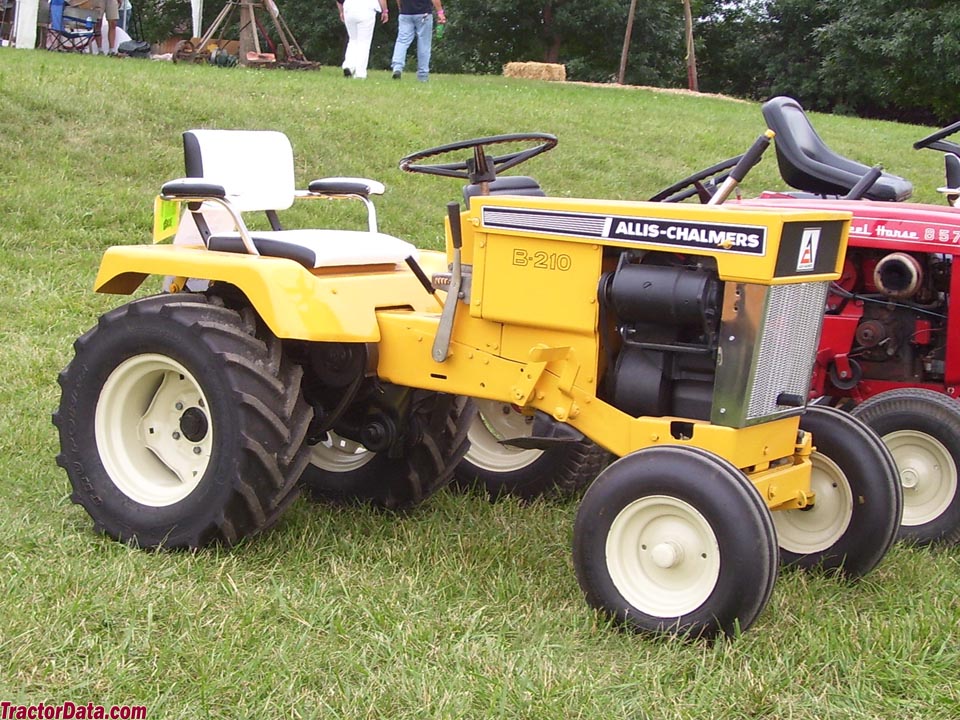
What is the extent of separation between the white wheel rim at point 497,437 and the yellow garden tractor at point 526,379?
0.36 meters

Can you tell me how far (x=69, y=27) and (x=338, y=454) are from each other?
1535cm

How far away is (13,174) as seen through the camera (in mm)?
9359

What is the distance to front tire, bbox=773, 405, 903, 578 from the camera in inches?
147

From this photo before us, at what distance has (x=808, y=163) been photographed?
548 cm

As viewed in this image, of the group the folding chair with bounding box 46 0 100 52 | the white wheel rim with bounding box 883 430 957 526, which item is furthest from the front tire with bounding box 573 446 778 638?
the folding chair with bounding box 46 0 100 52

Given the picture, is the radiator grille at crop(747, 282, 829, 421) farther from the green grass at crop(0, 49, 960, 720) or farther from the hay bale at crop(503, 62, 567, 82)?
the hay bale at crop(503, 62, 567, 82)

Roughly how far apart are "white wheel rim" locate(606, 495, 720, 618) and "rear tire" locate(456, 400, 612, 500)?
1.24 metres

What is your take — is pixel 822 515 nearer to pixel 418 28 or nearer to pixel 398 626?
pixel 398 626

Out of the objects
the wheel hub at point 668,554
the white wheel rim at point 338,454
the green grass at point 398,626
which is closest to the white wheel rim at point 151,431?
the green grass at point 398,626

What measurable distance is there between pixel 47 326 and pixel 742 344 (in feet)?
15.1

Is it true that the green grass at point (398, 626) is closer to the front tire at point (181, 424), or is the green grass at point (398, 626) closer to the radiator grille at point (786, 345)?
the front tire at point (181, 424)

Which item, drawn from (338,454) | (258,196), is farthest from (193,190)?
(338,454)

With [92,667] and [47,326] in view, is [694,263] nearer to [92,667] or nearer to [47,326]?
[92,667]

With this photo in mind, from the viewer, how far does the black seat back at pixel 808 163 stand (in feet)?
17.8
